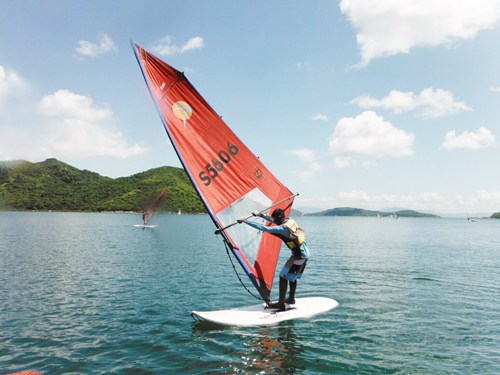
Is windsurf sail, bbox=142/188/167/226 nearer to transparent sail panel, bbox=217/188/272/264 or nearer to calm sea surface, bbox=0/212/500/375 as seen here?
calm sea surface, bbox=0/212/500/375

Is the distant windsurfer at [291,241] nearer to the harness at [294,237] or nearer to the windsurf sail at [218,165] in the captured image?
the harness at [294,237]

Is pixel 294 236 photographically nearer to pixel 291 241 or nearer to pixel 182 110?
pixel 291 241

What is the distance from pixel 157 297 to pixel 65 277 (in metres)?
8.37

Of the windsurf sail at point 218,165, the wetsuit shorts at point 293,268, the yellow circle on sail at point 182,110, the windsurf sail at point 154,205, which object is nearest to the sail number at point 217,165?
the windsurf sail at point 218,165

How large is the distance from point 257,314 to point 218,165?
5.67 m

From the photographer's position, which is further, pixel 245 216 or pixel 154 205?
pixel 154 205

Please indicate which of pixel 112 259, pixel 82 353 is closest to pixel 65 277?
pixel 112 259

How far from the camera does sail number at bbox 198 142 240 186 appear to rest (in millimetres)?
11359

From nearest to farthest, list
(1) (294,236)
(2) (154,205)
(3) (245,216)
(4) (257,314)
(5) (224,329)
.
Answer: (1) (294,236), (5) (224,329), (3) (245,216), (4) (257,314), (2) (154,205)

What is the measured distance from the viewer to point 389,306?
15781 mm

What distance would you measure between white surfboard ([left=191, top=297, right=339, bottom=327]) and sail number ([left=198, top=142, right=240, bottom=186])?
15.9 feet

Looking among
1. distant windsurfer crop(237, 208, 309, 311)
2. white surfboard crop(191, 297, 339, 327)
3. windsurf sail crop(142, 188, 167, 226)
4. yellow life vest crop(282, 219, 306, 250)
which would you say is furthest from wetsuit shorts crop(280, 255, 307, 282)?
windsurf sail crop(142, 188, 167, 226)

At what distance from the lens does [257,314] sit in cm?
1237

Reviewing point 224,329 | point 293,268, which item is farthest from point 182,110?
point 224,329
